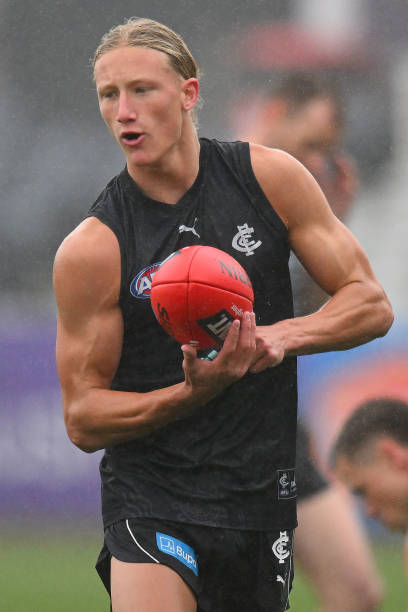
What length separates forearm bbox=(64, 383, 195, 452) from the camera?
2.99m

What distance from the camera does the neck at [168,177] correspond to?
3193mm

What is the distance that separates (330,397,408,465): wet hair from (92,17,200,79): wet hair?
2112 millimetres

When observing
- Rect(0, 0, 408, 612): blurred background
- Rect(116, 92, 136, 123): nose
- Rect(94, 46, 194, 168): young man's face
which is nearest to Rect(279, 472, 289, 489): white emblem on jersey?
Rect(94, 46, 194, 168): young man's face

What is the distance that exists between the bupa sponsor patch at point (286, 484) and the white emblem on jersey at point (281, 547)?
110mm

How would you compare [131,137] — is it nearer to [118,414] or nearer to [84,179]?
[118,414]

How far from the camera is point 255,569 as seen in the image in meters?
3.15

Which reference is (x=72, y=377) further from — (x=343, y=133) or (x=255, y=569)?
(x=343, y=133)

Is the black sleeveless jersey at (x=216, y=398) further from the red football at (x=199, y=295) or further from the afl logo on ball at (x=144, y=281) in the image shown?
the red football at (x=199, y=295)

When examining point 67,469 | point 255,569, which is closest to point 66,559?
point 67,469

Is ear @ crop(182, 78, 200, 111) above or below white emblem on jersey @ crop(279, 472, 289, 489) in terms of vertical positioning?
above

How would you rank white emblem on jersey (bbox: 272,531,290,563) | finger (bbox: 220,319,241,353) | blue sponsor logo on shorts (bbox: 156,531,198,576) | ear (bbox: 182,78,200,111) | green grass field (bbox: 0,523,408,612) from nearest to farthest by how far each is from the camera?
finger (bbox: 220,319,241,353)
blue sponsor logo on shorts (bbox: 156,531,198,576)
white emblem on jersey (bbox: 272,531,290,563)
ear (bbox: 182,78,200,111)
green grass field (bbox: 0,523,408,612)

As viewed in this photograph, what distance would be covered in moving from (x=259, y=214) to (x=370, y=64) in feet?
6.73

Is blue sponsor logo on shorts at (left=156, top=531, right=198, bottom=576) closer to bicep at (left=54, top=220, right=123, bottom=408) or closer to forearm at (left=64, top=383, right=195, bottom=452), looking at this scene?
forearm at (left=64, top=383, right=195, bottom=452)

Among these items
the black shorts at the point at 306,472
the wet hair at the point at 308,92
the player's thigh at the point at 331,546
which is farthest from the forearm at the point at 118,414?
the wet hair at the point at 308,92
